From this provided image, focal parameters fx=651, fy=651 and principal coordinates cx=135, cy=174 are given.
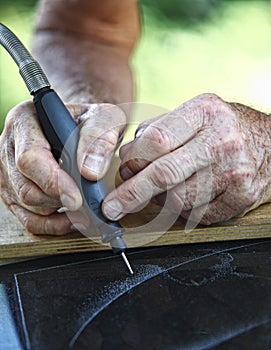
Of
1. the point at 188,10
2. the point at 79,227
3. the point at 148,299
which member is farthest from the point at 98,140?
the point at 188,10

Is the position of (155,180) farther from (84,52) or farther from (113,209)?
(84,52)

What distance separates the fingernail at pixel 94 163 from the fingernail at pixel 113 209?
0.17 feet

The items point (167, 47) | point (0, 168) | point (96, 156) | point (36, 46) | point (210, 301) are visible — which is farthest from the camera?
point (167, 47)

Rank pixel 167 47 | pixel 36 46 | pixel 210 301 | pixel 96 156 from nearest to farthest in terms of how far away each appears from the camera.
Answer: pixel 210 301 < pixel 96 156 < pixel 36 46 < pixel 167 47

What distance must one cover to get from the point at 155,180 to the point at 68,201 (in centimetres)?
14

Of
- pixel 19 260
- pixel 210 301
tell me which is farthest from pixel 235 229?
pixel 19 260

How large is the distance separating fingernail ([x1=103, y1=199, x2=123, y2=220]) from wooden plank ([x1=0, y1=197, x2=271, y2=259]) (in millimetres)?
58

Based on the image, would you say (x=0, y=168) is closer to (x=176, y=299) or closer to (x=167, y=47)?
(x=176, y=299)

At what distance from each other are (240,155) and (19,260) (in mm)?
407

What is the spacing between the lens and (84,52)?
1.97 meters

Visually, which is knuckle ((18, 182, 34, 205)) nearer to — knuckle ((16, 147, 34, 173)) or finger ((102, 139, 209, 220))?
knuckle ((16, 147, 34, 173))

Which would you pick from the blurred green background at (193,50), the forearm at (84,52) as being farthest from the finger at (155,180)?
the blurred green background at (193,50)

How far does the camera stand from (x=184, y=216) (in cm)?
110

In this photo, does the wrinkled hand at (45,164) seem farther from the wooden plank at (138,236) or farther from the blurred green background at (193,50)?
the blurred green background at (193,50)
